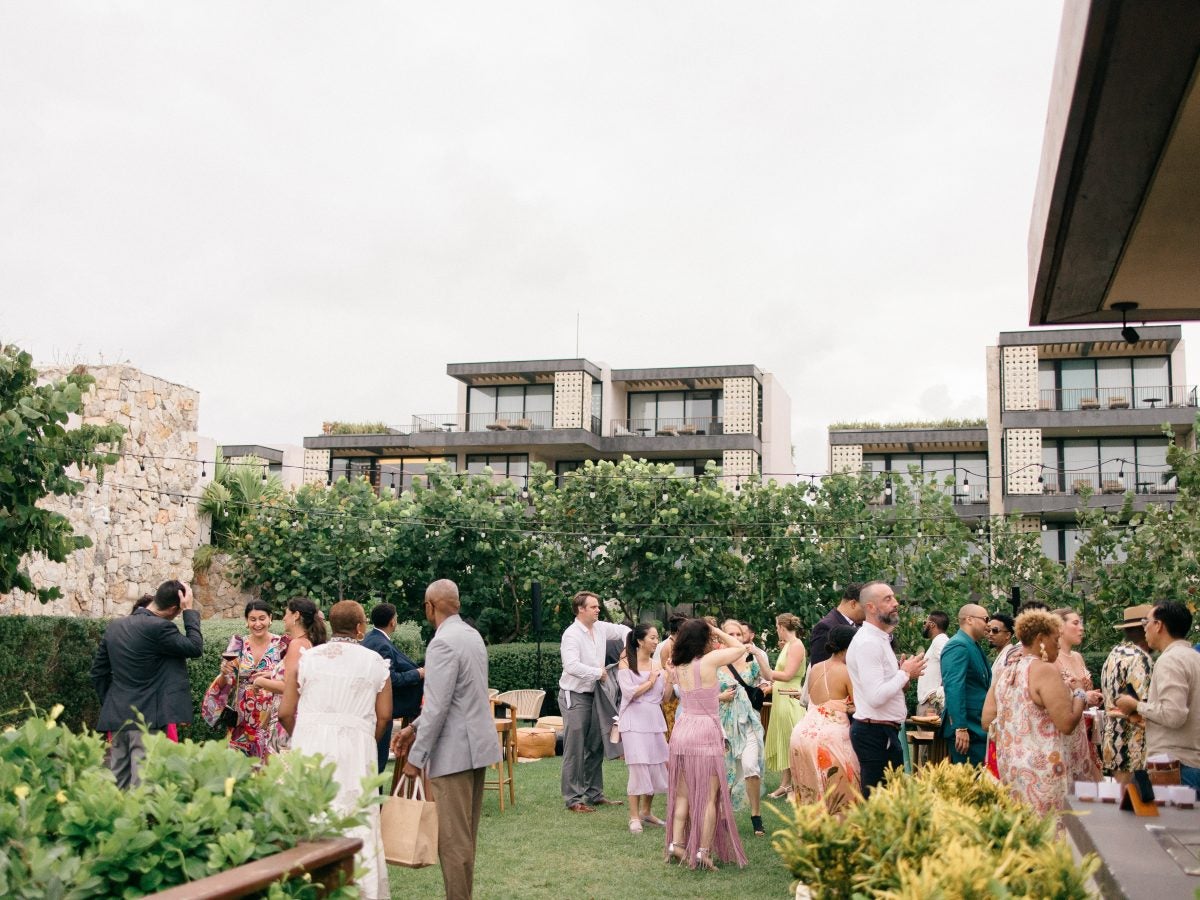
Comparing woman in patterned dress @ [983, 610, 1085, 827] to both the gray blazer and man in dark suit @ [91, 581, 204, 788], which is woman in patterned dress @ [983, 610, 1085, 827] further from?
man in dark suit @ [91, 581, 204, 788]

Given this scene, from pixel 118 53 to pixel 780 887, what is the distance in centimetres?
1072

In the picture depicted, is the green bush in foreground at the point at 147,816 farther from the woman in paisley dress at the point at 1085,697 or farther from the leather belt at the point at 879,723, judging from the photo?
the woman in paisley dress at the point at 1085,697

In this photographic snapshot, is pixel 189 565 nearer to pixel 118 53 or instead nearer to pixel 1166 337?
pixel 118 53

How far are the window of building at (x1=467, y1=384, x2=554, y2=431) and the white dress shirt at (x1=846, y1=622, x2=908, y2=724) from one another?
36.1m

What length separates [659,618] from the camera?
30312mm

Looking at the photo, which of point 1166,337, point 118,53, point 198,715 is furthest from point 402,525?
point 1166,337

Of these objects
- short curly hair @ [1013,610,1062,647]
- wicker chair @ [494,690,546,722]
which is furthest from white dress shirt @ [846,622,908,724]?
wicker chair @ [494,690,546,722]

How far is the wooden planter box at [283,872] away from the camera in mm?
2889

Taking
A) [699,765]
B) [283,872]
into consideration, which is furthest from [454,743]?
[283,872]

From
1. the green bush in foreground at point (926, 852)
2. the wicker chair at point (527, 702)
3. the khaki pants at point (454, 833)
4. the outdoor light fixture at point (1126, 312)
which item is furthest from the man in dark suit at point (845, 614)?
the wicker chair at point (527, 702)

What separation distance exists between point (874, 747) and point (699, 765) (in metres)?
1.37

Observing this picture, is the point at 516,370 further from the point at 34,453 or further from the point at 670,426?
the point at 34,453

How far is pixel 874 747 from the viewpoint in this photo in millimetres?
7203

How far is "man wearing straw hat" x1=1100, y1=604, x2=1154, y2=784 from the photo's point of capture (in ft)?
24.5
